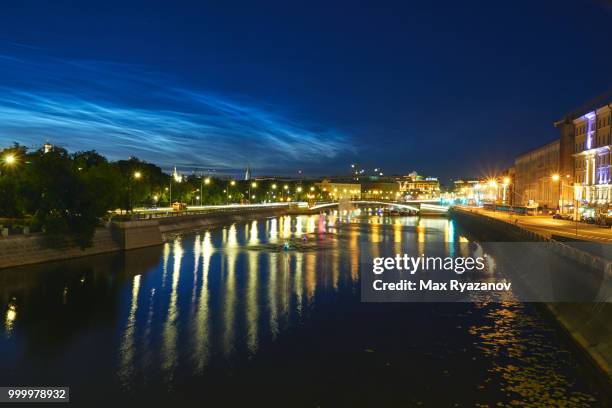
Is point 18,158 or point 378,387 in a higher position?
point 18,158

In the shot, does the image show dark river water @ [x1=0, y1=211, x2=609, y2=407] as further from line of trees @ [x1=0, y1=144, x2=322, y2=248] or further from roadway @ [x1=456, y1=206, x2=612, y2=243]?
roadway @ [x1=456, y1=206, x2=612, y2=243]

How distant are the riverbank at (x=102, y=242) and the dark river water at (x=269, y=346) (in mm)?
1678

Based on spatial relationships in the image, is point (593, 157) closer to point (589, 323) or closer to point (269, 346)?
point (589, 323)

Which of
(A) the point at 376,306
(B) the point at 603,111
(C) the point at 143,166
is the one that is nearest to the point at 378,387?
(A) the point at 376,306

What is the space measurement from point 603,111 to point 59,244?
73.6m

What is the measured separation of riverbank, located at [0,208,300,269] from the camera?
132ft

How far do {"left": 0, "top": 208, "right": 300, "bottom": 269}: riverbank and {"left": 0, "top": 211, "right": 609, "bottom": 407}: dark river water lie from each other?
1.68 metres

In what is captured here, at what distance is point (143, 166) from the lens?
4218 inches

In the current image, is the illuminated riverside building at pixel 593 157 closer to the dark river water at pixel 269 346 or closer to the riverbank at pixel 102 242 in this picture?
the dark river water at pixel 269 346

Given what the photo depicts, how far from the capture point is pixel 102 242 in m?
50.4

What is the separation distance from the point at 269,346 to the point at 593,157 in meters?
75.0

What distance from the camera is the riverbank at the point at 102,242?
132ft

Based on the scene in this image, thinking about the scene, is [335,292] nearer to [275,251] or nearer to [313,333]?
[313,333]

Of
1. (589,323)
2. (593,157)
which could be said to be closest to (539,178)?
(593,157)
